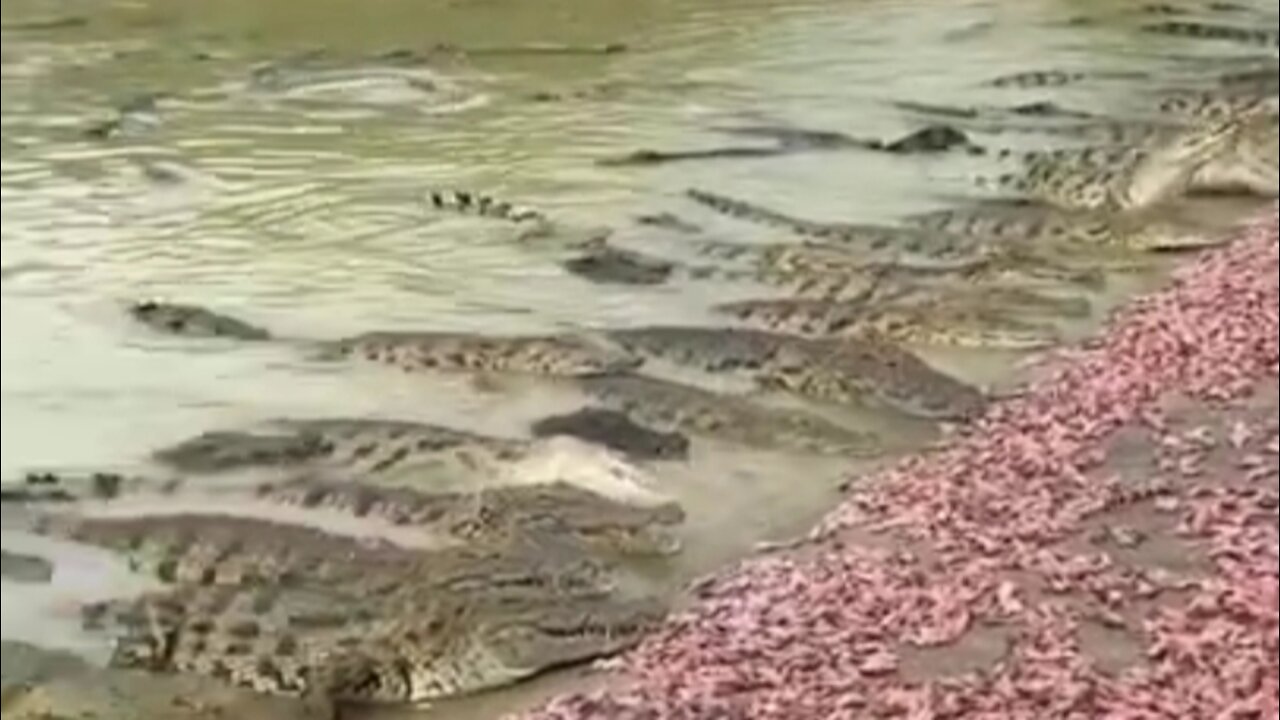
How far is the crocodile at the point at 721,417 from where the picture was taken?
17.7 ft

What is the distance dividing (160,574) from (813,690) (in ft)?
4.47

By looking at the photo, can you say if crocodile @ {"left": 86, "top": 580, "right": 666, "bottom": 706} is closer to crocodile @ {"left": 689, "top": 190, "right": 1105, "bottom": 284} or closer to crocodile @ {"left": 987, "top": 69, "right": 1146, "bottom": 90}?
crocodile @ {"left": 689, "top": 190, "right": 1105, "bottom": 284}

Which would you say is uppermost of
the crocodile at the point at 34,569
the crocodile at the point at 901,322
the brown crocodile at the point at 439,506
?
the crocodile at the point at 34,569

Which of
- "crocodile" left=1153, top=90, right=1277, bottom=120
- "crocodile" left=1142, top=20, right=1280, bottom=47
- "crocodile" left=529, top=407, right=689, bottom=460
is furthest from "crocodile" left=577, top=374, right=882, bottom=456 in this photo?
"crocodile" left=1142, top=20, right=1280, bottom=47

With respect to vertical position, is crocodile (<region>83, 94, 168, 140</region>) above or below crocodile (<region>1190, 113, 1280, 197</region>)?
above

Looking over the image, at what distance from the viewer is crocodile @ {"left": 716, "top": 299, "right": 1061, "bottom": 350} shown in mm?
6227

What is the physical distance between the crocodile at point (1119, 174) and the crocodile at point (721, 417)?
2563 mm

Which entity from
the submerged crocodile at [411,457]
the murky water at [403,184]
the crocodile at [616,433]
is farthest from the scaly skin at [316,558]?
the crocodile at [616,433]

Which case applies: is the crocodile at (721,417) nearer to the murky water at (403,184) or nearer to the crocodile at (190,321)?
the murky water at (403,184)

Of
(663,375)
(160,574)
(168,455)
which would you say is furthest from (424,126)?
(160,574)

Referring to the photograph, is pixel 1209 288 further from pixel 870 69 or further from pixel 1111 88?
pixel 1111 88

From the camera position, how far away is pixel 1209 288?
6410 mm

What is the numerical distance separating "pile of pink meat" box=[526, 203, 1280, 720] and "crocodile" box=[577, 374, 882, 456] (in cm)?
24

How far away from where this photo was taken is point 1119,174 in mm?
8086
